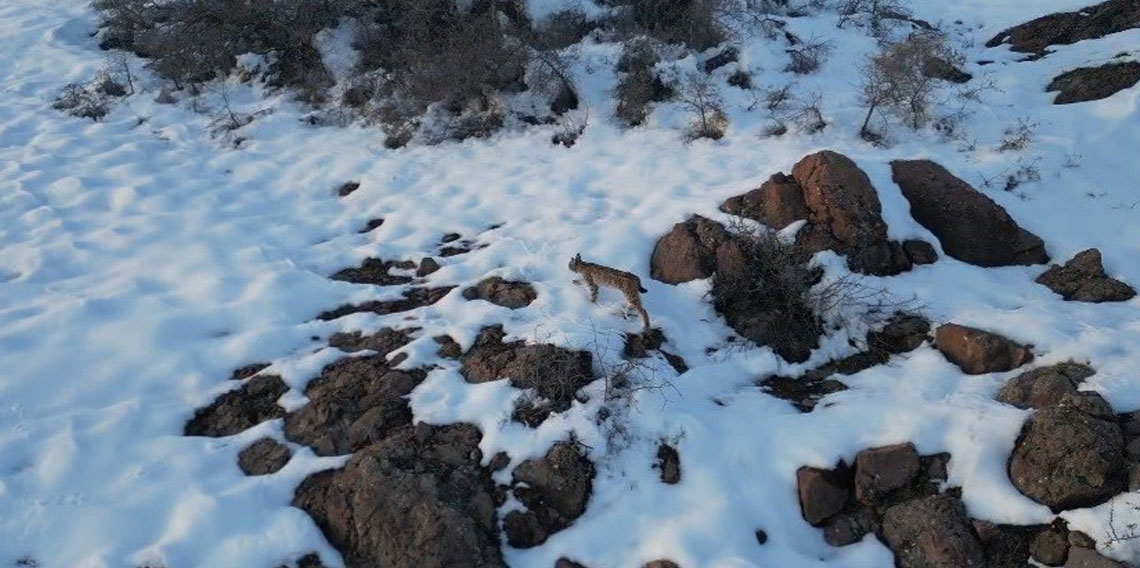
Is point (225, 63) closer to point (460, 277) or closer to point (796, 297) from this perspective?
point (460, 277)

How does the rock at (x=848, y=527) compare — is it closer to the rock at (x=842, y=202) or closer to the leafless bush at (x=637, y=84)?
the rock at (x=842, y=202)

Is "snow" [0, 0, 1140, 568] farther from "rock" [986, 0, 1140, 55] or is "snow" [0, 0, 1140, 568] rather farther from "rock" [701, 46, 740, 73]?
"rock" [986, 0, 1140, 55]

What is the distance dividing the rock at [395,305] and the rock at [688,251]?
1.79 meters

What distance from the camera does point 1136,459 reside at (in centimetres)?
456

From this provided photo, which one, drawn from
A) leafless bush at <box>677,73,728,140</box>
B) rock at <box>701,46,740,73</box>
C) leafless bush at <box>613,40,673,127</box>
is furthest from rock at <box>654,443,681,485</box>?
rock at <box>701,46,740,73</box>

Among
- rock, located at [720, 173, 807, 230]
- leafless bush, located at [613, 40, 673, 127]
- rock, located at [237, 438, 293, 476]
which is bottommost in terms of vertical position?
rock, located at [237, 438, 293, 476]

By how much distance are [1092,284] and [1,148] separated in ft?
35.9

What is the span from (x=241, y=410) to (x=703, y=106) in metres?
5.81

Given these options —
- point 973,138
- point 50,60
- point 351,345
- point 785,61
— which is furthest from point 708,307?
point 50,60

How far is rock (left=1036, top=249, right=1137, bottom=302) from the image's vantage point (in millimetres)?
6109

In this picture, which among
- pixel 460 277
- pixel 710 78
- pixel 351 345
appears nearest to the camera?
pixel 351 345

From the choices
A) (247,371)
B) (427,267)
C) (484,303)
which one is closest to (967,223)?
(484,303)

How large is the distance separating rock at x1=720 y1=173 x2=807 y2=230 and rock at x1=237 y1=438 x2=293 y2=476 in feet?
13.7

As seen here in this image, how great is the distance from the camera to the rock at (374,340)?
6035 millimetres
